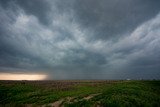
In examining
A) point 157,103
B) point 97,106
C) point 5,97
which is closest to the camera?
point 97,106

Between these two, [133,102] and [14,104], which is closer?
[133,102]

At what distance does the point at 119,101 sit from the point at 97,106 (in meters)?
4.58

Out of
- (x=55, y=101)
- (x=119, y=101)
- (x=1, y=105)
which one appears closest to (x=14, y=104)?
(x=1, y=105)

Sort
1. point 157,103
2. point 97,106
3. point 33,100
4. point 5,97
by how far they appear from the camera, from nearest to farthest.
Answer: point 97,106, point 157,103, point 33,100, point 5,97

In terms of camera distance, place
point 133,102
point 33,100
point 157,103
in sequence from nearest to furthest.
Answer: point 133,102 < point 157,103 < point 33,100

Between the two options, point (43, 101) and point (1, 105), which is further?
point (1, 105)

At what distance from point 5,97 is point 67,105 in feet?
95.8

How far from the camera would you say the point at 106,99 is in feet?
131

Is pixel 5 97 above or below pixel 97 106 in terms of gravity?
above

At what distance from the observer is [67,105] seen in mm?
41406

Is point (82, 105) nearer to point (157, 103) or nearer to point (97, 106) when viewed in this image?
point (97, 106)

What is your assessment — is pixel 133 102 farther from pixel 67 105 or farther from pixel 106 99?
pixel 67 105

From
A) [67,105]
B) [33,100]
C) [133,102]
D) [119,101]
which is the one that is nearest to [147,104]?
[133,102]

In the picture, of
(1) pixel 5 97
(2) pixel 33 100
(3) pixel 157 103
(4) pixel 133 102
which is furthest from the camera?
(1) pixel 5 97
